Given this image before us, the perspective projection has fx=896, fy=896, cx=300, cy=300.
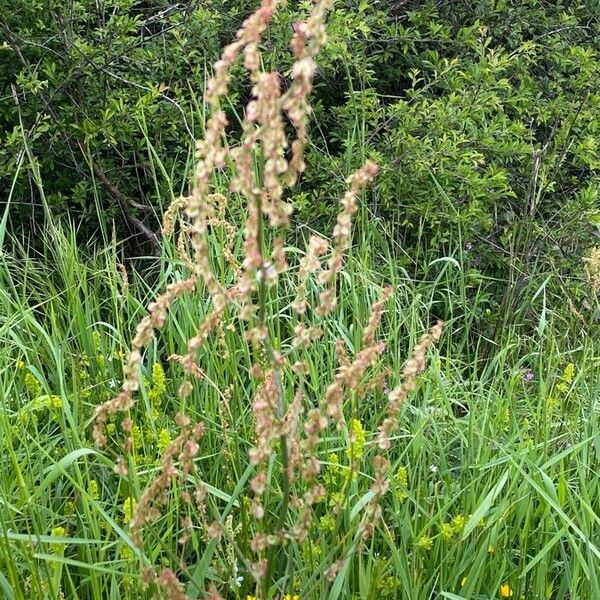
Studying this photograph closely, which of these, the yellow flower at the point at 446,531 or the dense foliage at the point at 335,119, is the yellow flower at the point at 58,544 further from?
the dense foliage at the point at 335,119

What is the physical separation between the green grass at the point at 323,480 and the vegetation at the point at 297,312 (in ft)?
0.04

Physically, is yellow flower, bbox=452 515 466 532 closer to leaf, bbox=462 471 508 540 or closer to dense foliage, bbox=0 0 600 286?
leaf, bbox=462 471 508 540

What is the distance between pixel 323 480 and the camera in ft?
7.21

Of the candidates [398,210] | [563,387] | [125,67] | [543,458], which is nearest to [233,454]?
[543,458]

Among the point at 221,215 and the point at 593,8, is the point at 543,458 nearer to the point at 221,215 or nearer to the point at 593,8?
the point at 221,215

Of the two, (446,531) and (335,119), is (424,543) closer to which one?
(446,531)

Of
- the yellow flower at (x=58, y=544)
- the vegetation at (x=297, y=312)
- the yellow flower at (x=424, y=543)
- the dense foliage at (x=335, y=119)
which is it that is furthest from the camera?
the dense foliage at (x=335, y=119)

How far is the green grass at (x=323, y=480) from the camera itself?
1.76 meters

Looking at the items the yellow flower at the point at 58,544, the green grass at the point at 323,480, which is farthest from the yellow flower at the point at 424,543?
the yellow flower at the point at 58,544

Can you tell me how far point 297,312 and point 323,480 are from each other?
109 centimetres

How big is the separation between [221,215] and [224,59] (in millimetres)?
1128

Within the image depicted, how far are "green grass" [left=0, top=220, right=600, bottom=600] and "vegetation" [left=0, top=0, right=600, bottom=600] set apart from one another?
0.01 metres

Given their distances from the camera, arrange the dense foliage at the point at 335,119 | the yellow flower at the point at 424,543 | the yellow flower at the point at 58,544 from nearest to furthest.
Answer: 1. the yellow flower at the point at 58,544
2. the yellow flower at the point at 424,543
3. the dense foliage at the point at 335,119

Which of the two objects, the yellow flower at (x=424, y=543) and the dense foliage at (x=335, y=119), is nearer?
the yellow flower at (x=424, y=543)
